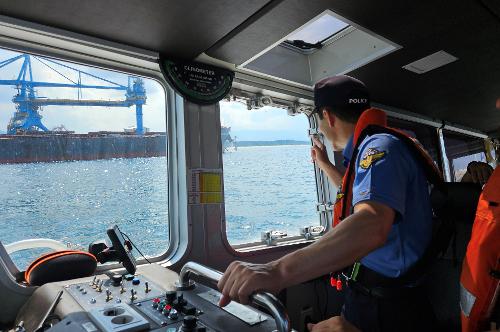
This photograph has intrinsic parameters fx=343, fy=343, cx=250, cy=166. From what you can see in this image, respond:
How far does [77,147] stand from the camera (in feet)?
6.88

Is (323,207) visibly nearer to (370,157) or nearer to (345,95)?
(345,95)

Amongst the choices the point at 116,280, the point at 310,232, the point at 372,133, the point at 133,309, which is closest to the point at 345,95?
the point at 372,133

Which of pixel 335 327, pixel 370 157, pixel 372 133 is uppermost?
pixel 372 133

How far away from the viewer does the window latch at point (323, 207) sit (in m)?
3.54

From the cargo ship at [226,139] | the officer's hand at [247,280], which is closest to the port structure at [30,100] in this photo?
the cargo ship at [226,139]

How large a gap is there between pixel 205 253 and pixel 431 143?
4.48 meters

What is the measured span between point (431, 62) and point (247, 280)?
2.71 metres

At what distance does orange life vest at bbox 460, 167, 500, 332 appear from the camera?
128cm

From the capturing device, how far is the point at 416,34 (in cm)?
227

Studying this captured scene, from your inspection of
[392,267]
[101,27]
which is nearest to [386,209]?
[392,267]

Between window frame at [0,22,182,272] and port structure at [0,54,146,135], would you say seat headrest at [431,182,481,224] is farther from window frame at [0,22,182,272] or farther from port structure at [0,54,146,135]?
port structure at [0,54,146,135]

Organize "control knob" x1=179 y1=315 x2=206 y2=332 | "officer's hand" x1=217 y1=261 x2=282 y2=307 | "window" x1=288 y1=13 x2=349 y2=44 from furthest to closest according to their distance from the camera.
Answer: "window" x1=288 y1=13 x2=349 y2=44, "control knob" x1=179 y1=315 x2=206 y2=332, "officer's hand" x1=217 y1=261 x2=282 y2=307

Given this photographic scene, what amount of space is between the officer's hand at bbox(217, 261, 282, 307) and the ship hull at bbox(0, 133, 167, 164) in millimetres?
1578

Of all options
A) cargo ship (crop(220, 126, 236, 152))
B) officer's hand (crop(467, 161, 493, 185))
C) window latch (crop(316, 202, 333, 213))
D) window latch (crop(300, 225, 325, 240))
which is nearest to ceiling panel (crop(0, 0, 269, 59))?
cargo ship (crop(220, 126, 236, 152))
